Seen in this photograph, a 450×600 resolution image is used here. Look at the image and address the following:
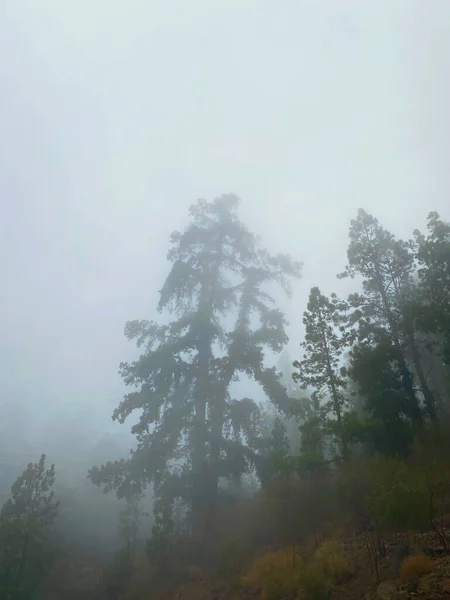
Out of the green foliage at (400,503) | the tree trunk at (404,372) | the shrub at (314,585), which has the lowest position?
the shrub at (314,585)

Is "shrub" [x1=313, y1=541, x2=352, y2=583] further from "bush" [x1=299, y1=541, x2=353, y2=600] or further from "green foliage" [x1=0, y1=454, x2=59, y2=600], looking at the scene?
"green foliage" [x1=0, y1=454, x2=59, y2=600]

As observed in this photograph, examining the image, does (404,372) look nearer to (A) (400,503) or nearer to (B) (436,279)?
(B) (436,279)

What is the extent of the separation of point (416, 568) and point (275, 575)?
161 inches

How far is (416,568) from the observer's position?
322 inches

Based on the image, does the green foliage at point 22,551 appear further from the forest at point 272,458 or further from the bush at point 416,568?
the bush at point 416,568

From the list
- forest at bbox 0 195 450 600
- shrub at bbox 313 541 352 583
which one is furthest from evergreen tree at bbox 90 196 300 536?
shrub at bbox 313 541 352 583

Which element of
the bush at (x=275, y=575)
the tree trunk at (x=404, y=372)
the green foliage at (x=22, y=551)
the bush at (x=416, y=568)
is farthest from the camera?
the green foliage at (x=22, y=551)

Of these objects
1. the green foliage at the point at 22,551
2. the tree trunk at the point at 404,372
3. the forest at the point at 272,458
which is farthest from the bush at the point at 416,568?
the green foliage at the point at 22,551

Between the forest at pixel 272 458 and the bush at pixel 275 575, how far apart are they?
0.06 metres

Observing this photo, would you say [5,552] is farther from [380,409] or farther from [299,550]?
[380,409]

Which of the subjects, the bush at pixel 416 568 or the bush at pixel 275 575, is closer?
the bush at pixel 416 568

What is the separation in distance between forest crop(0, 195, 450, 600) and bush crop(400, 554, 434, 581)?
0.10ft

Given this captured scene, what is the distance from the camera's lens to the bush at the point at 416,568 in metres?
8.09

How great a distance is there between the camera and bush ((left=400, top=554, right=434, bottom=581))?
8086mm
